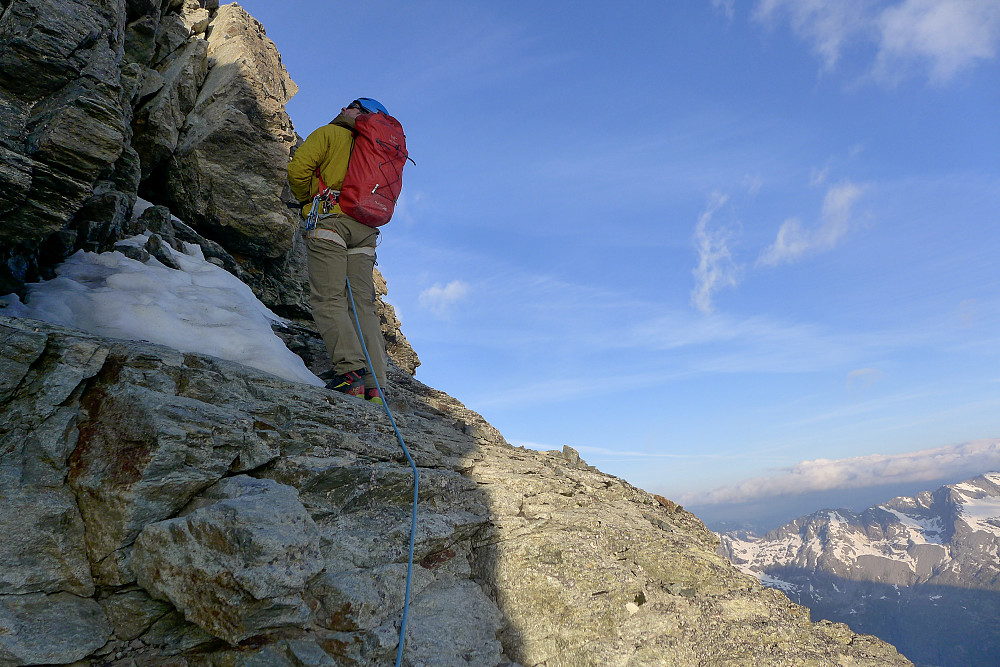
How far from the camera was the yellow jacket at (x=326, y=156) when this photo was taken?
29.2 feet

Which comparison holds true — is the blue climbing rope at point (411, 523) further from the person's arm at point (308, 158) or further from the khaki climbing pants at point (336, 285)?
the person's arm at point (308, 158)

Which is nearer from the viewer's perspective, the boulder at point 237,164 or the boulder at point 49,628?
the boulder at point 49,628

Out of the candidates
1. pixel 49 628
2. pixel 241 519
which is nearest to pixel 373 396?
pixel 241 519

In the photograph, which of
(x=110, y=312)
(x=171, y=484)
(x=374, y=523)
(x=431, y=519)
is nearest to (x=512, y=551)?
(x=431, y=519)

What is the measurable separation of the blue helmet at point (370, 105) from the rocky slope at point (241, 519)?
3.36 metres

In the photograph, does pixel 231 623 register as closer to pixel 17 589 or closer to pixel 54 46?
pixel 17 589

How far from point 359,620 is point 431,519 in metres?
1.68

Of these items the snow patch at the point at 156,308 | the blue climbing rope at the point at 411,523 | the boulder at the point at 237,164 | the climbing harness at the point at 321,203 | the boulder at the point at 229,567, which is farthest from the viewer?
the boulder at the point at 237,164

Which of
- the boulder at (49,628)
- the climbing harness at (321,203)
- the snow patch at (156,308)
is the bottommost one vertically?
the boulder at (49,628)

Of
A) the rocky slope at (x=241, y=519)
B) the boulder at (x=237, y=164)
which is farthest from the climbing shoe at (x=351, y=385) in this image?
the boulder at (x=237, y=164)

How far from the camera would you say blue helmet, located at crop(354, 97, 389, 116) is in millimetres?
9359

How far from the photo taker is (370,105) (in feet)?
30.9

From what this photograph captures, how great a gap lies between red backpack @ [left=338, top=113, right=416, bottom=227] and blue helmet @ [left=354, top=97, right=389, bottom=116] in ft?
0.89

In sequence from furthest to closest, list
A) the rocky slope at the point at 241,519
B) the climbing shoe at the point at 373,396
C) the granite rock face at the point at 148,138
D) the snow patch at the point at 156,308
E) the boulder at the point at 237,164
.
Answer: the boulder at the point at 237,164, the climbing shoe at the point at 373,396, the snow patch at the point at 156,308, the granite rock face at the point at 148,138, the rocky slope at the point at 241,519
